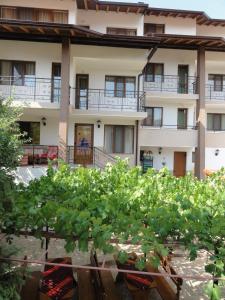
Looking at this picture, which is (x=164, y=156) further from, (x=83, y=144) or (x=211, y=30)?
(x=211, y=30)

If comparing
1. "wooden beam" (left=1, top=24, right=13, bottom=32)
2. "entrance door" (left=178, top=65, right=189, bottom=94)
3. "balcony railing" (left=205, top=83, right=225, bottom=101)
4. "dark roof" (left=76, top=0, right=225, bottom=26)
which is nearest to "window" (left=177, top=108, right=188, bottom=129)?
Result: "entrance door" (left=178, top=65, right=189, bottom=94)

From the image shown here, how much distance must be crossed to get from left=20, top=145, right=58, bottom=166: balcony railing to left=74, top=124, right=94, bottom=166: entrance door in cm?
172

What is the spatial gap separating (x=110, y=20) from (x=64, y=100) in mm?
7221

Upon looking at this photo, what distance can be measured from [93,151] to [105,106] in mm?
2528

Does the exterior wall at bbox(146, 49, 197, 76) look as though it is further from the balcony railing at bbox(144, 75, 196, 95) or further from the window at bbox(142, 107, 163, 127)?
the window at bbox(142, 107, 163, 127)

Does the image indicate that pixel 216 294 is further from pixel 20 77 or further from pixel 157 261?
pixel 20 77

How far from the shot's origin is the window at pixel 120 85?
1966 centimetres

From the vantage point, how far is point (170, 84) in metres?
21.2

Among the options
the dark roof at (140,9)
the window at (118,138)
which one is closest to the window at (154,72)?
the dark roof at (140,9)

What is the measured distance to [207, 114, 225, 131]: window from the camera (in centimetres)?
2347

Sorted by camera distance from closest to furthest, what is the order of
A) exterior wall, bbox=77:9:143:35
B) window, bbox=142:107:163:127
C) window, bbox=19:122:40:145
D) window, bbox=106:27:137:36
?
window, bbox=19:122:40:145
exterior wall, bbox=77:9:143:35
window, bbox=106:27:137:36
window, bbox=142:107:163:127

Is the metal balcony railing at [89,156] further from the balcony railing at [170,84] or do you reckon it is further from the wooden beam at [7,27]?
the wooden beam at [7,27]

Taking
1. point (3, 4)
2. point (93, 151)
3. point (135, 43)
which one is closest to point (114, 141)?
point (93, 151)

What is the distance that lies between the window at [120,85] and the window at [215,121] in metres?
6.71
